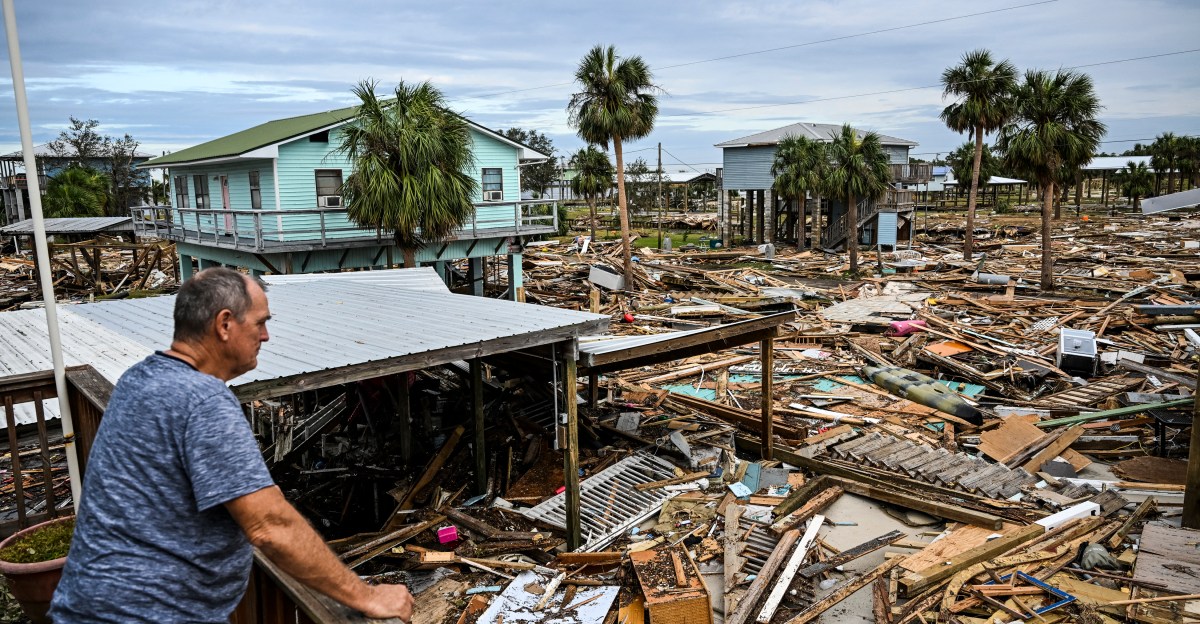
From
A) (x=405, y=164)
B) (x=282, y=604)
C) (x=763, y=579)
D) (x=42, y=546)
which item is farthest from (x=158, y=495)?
(x=405, y=164)

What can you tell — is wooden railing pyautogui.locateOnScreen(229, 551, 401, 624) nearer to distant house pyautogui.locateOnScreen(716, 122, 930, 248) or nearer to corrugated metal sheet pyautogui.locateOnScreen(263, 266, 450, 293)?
corrugated metal sheet pyautogui.locateOnScreen(263, 266, 450, 293)

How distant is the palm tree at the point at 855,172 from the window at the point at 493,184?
15.5 metres

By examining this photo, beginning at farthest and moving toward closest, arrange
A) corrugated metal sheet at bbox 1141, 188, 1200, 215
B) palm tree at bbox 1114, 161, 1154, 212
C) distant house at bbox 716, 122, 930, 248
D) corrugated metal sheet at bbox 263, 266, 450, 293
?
palm tree at bbox 1114, 161, 1154, 212, distant house at bbox 716, 122, 930, 248, corrugated metal sheet at bbox 263, 266, 450, 293, corrugated metal sheet at bbox 1141, 188, 1200, 215

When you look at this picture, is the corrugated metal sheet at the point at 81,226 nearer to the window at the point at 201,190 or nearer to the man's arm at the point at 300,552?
the window at the point at 201,190

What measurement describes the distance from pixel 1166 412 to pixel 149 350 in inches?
573

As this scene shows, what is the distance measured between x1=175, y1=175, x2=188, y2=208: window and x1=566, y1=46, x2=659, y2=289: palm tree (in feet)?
49.2

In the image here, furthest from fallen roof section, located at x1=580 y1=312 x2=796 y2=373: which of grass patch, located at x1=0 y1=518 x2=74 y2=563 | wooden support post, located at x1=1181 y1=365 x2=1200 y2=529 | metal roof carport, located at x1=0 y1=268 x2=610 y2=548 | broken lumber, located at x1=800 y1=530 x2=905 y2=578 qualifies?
grass patch, located at x1=0 y1=518 x2=74 y2=563

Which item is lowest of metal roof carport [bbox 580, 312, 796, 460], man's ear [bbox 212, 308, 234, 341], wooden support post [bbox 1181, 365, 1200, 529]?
wooden support post [bbox 1181, 365, 1200, 529]

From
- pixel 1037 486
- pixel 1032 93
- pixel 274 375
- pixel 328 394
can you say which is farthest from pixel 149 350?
pixel 1032 93

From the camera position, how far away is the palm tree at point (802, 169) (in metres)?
40.3

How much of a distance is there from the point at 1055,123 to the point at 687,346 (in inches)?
899

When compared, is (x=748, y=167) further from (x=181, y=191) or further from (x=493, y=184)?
(x=181, y=191)

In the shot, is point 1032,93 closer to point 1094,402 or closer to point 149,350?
point 1094,402

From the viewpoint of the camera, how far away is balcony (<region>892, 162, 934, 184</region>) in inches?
1757
